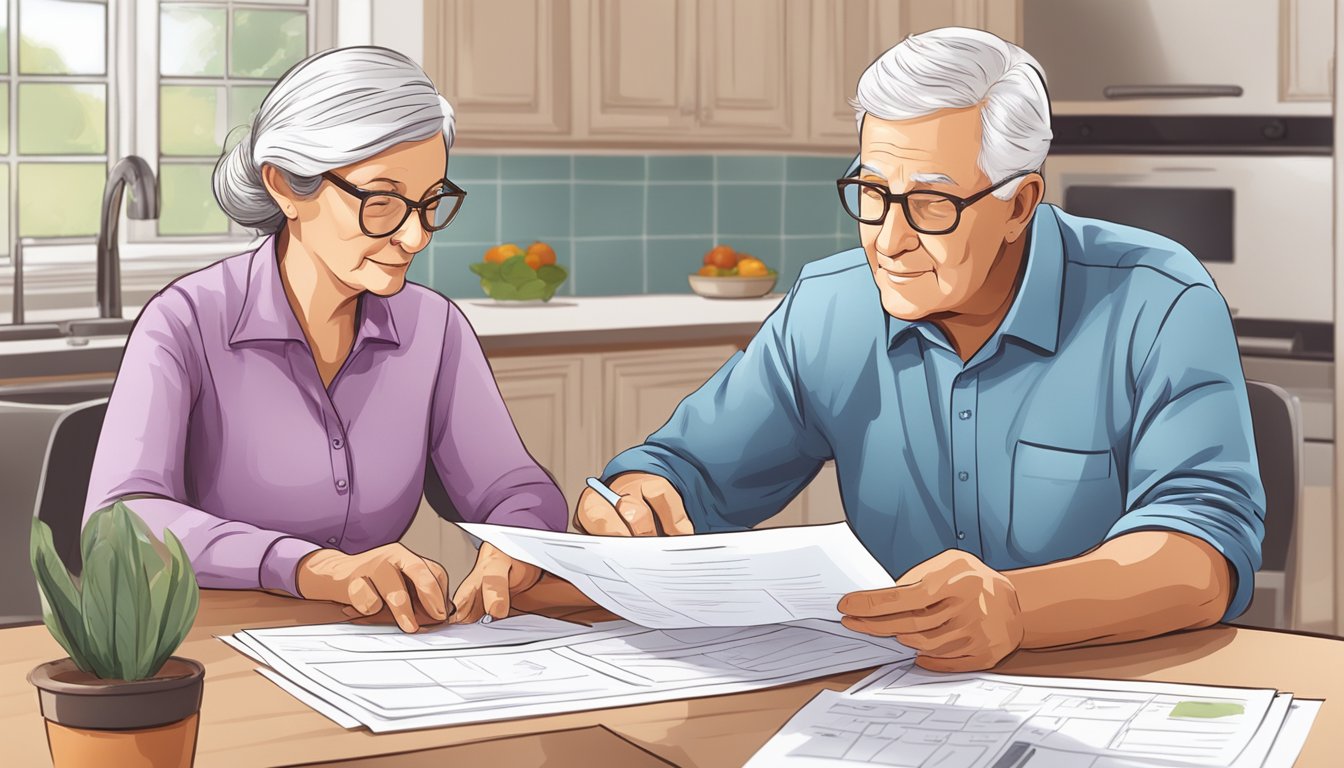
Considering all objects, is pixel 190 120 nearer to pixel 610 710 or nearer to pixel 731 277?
pixel 731 277

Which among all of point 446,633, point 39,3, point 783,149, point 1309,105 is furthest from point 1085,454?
point 39,3

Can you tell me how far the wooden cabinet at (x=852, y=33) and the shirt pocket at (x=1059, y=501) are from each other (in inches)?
100

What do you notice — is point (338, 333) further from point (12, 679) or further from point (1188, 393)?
point (1188, 393)

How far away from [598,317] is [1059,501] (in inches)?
83.5

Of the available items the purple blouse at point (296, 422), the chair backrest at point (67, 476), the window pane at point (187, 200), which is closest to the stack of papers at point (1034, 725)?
the purple blouse at point (296, 422)

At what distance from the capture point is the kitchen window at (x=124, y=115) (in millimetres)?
3439

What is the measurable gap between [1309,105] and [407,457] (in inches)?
97.3

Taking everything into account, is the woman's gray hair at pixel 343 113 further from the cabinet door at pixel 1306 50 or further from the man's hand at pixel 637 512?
the cabinet door at pixel 1306 50

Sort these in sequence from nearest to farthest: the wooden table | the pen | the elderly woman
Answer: the wooden table
the pen
the elderly woman

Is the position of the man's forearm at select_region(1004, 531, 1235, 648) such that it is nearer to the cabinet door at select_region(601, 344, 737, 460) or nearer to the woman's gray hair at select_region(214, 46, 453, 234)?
the woman's gray hair at select_region(214, 46, 453, 234)

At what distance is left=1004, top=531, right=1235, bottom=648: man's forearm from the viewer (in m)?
1.22

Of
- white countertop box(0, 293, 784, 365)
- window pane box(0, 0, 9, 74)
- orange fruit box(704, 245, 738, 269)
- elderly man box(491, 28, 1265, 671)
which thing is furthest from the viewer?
orange fruit box(704, 245, 738, 269)

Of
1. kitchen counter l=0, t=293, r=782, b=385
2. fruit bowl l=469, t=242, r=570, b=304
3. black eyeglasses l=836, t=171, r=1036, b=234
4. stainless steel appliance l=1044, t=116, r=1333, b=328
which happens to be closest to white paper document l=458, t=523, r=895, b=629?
black eyeglasses l=836, t=171, r=1036, b=234

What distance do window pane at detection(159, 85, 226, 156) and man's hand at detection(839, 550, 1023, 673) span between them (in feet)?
9.69
